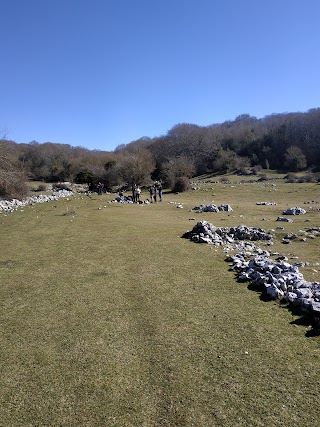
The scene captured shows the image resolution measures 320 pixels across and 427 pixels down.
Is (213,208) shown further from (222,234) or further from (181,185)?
(181,185)

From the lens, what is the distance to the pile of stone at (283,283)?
9.41m

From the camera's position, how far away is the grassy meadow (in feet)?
20.1

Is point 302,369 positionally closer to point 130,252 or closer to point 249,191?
point 130,252

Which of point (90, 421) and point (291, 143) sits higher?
point (291, 143)

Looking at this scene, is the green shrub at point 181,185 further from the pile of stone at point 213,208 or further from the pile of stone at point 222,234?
the pile of stone at point 222,234

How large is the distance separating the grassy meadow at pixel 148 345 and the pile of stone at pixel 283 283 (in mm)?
395

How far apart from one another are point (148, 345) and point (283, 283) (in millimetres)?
4956

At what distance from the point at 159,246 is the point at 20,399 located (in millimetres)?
11498

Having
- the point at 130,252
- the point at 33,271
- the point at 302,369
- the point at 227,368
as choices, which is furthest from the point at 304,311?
the point at 33,271

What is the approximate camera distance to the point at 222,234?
1961 centimetres

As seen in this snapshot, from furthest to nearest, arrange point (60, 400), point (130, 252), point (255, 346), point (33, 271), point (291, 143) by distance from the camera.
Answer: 1. point (291, 143)
2. point (130, 252)
3. point (33, 271)
4. point (255, 346)
5. point (60, 400)

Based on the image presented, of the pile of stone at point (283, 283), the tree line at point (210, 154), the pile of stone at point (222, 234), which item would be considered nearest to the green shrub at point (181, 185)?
the tree line at point (210, 154)

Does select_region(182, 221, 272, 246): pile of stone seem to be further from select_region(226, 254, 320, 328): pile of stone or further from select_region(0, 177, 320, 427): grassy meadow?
select_region(226, 254, 320, 328): pile of stone

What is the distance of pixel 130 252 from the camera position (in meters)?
16.5
